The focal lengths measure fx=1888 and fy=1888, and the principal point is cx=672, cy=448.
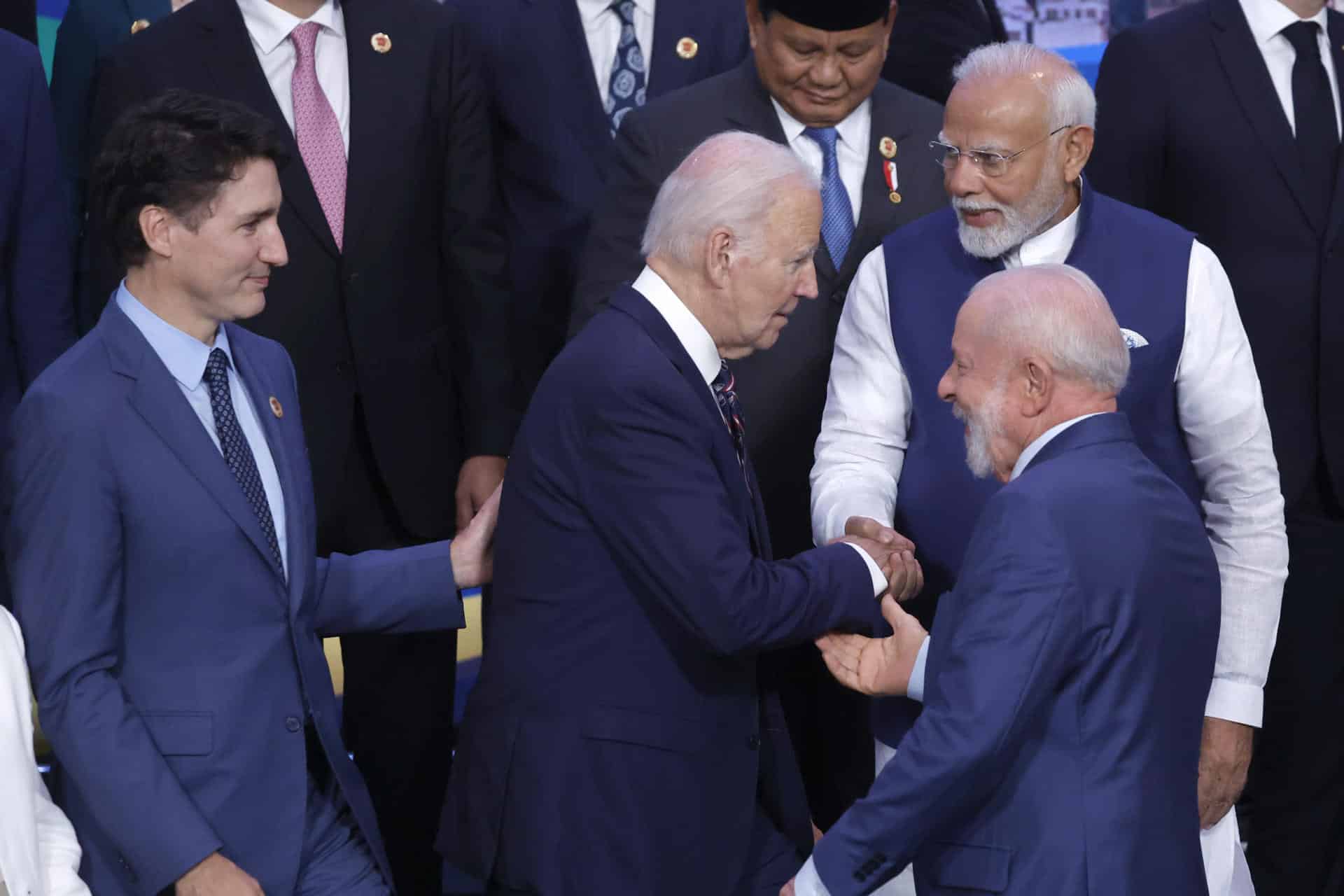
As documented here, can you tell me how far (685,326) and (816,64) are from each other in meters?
0.96

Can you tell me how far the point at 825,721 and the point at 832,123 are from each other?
1.17 meters

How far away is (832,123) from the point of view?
3.60 m

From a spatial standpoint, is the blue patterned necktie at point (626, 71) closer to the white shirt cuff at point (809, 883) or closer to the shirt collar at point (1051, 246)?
the shirt collar at point (1051, 246)

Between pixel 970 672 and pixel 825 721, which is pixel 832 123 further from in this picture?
pixel 970 672

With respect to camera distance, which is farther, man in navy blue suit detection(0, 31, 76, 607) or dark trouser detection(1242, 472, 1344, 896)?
dark trouser detection(1242, 472, 1344, 896)

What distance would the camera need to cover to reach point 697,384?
8.98 ft

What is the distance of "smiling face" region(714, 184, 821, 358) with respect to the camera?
2.76 m

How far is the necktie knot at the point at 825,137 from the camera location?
3.60m

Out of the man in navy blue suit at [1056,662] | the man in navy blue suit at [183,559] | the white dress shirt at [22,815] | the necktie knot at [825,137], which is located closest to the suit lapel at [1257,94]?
the necktie knot at [825,137]

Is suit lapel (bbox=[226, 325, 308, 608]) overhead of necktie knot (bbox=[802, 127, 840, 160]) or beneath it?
beneath

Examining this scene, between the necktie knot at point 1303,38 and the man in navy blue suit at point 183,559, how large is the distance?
2326mm

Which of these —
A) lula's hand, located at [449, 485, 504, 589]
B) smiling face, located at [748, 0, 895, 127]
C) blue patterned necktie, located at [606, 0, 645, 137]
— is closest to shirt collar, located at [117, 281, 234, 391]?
lula's hand, located at [449, 485, 504, 589]

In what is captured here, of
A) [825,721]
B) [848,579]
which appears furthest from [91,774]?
[825,721]

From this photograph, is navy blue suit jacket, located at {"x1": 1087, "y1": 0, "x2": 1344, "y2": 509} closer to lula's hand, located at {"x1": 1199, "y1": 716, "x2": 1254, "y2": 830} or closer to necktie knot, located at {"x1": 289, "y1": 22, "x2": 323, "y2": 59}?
lula's hand, located at {"x1": 1199, "y1": 716, "x2": 1254, "y2": 830}
